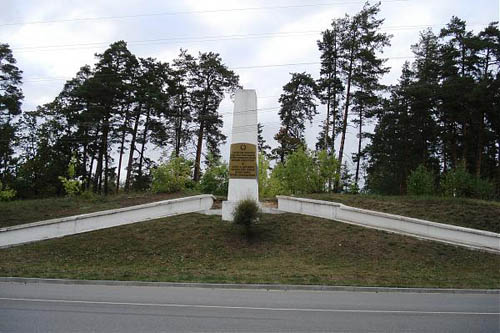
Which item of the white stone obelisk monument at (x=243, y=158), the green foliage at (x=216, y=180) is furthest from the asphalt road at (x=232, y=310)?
the green foliage at (x=216, y=180)

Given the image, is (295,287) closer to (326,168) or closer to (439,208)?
(439,208)

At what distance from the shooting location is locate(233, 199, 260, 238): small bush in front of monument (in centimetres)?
1548

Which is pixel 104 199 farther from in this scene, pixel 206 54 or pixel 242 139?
pixel 206 54

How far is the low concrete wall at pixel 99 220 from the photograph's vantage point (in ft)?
53.1

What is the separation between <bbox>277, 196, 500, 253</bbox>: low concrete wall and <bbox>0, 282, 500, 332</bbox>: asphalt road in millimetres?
4827

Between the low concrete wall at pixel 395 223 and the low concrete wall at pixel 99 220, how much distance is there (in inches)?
172

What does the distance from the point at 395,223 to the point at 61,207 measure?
15.3 metres

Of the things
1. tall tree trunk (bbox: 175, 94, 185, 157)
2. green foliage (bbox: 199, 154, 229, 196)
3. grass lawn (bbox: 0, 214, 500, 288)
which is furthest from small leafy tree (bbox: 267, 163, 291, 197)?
tall tree trunk (bbox: 175, 94, 185, 157)

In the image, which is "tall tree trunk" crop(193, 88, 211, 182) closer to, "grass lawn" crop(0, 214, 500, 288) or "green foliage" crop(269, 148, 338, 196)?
"green foliage" crop(269, 148, 338, 196)

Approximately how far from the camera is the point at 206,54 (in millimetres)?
40375

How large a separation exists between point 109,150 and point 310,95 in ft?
68.8

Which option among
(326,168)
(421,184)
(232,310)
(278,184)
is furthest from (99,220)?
(421,184)

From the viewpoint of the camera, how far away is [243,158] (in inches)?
699

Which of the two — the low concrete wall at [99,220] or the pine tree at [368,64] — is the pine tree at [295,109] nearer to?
the pine tree at [368,64]
